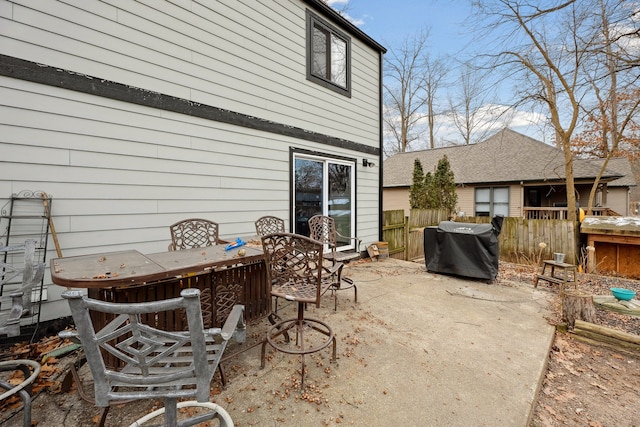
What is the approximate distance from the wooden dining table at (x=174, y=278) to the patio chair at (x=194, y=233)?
742 millimetres

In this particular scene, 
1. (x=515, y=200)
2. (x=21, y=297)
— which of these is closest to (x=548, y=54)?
(x=515, y=200)

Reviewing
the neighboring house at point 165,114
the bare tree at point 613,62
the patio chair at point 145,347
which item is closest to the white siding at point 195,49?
the neighboring house at point 165,114

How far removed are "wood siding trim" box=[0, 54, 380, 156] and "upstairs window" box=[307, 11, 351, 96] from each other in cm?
141

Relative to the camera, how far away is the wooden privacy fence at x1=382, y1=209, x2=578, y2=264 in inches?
272

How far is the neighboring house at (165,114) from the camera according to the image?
271cm

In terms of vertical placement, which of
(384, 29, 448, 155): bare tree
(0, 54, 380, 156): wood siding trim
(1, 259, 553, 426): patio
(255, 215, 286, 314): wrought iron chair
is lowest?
(1, 259, 553, 426): patio

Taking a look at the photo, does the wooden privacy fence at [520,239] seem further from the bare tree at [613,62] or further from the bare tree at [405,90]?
the bare tree at [405,90]

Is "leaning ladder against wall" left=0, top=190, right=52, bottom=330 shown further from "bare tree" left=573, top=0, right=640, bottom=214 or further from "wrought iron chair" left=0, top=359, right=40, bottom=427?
"bare tree" left=573, top=0, right=640, bottom=214

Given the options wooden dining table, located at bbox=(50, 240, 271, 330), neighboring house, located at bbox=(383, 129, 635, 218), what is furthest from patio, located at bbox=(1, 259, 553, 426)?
neighboring house, located at bbox=(383, 129, 635, 218)

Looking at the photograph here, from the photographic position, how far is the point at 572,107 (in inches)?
326

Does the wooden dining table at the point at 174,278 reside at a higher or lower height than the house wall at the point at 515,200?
lower

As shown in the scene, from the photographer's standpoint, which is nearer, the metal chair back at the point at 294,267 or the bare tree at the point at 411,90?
the metal chair back at the point at 294,267

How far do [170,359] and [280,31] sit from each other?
5.15 meters

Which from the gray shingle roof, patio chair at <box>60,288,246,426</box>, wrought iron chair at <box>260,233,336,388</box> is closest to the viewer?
patio chair at <box>60,288,246,426</box>
